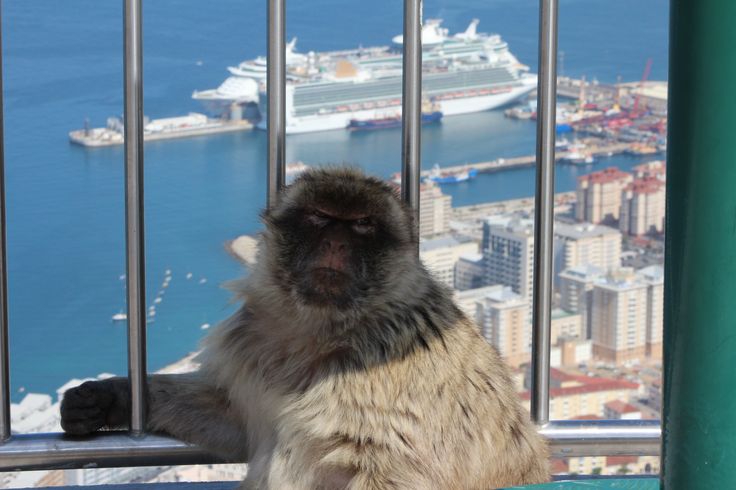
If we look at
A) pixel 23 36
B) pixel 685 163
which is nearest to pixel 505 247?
pixel 23 36

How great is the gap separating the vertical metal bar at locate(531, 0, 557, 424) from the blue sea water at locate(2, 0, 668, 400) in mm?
7182

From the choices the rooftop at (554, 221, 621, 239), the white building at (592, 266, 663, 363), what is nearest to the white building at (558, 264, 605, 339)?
the white building at (592, 266, 663, 363)

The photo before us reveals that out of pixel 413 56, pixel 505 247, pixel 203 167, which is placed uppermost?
pixel 413 56

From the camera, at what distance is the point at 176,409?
102 inches

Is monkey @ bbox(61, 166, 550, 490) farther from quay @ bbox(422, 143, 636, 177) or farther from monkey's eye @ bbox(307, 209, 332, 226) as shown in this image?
quay @ bbox(422, 143, 636, 177)

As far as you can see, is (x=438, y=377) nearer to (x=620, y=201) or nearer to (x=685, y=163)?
(x=685, y=163)

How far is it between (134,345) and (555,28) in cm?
107

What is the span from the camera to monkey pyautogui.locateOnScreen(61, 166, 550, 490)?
7.43 feet

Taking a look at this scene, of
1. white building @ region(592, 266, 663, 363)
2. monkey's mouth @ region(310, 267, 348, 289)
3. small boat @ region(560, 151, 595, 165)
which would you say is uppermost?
A: monkey's mouth @ region(310, 267, 348, 289)

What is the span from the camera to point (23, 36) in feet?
36.1

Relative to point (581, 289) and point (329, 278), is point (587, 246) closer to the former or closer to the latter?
point (581, 289)

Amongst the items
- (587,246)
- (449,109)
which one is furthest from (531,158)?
(449,109)

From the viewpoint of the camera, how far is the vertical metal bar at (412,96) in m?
2.14

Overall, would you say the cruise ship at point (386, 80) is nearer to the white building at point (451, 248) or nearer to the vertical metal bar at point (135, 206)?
the white building at point (451, 248)
